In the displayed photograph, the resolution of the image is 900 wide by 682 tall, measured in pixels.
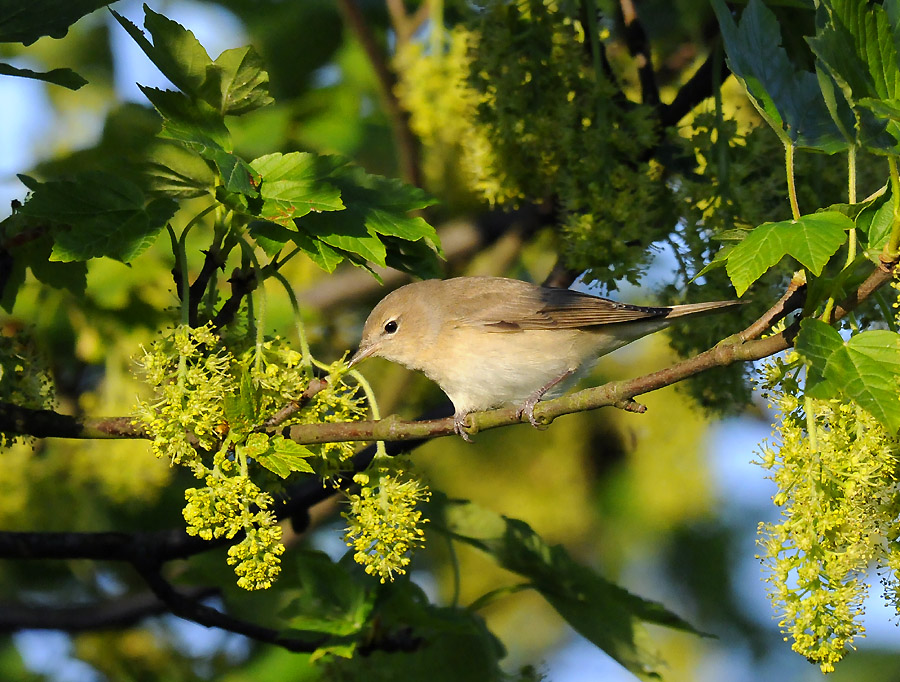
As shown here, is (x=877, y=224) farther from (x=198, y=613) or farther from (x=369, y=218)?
(x=198, y=613)

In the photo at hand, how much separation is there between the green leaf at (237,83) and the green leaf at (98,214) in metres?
0.34

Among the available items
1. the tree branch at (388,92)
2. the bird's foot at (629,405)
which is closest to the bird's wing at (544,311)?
the tree branch at (388,92)

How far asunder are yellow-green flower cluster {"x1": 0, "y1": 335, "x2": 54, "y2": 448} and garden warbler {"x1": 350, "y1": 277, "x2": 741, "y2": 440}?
151cm

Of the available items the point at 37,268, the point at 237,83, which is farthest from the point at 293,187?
the point at 37,268

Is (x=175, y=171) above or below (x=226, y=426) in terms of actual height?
above

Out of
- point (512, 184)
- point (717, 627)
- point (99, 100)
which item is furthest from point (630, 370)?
point (99, 100)

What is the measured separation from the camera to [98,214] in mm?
2738

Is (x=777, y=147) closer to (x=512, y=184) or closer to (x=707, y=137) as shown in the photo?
(x=707, y=137)

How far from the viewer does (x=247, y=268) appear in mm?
3025

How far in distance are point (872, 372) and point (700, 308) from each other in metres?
1.23

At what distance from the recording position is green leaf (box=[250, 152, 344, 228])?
264 cm

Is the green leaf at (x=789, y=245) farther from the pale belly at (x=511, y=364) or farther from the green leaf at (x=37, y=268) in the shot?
the green leaf at (x=37, y=268)

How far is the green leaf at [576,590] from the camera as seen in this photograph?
3.77 m

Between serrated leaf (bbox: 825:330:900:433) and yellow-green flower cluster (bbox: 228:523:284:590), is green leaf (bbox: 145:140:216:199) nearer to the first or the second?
yellow-green flower cluster (bbox: 228:523:284:590)
